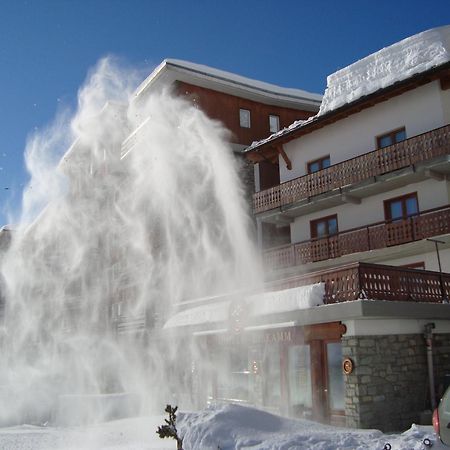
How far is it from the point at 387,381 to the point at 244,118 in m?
17.8

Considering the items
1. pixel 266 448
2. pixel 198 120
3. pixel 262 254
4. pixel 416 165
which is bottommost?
pixel 266 448

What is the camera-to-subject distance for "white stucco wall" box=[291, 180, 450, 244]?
18.9m

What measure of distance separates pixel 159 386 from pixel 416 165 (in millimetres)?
12775

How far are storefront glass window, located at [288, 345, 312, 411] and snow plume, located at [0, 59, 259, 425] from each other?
5.74 metres

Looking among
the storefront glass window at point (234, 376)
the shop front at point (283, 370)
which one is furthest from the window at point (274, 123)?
the storefront glass window at point (234, 376)

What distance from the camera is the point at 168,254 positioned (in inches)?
1078

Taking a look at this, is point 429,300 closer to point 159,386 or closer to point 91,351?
point 159,386

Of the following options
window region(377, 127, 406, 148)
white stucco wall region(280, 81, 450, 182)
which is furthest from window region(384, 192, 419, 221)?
white stucco wall region(280, 81, 450, 182)

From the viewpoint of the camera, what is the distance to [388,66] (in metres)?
22.1

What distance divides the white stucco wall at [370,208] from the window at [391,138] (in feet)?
5.76

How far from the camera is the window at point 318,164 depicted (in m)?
23.2

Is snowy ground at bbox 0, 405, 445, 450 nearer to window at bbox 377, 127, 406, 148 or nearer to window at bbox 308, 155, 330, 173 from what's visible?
window at bbox 377, 127, 406, 148

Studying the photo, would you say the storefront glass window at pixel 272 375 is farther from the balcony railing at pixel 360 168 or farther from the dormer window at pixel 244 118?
the dormer window at pixel 244 118

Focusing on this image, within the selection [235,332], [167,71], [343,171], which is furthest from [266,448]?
[167,71]
